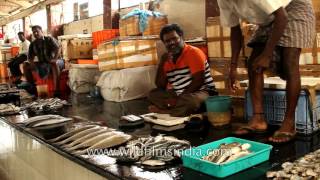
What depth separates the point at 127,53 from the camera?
5848 mm

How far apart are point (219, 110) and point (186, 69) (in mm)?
915

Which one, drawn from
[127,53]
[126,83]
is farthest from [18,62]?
[126,83]

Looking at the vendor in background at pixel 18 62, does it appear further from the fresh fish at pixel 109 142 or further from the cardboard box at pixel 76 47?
the fresh fish at pixel 109 142

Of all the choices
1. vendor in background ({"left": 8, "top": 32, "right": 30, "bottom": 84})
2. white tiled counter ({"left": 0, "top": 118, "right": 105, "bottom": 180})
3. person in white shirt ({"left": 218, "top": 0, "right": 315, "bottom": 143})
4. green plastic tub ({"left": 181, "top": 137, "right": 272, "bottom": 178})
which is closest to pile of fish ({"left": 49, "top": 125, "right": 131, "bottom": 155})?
white tiled counter ({"left": 0, "top": 118, "right": 105, "bottom": 180})

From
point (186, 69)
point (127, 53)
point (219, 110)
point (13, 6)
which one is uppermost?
point (13, 6)

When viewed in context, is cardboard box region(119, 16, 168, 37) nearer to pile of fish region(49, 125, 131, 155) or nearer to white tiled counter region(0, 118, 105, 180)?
white tiled counter region(0, 118, 105, 180)

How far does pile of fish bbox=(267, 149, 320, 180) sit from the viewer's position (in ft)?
6.54

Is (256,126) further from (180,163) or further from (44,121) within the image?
(44,121)

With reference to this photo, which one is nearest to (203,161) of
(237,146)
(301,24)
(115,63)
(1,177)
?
(237,146)

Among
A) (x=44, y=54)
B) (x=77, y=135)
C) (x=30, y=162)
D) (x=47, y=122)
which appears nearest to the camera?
(x=77, y=135)

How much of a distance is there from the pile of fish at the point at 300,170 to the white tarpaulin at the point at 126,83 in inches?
149

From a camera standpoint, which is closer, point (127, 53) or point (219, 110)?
point (219, 110)

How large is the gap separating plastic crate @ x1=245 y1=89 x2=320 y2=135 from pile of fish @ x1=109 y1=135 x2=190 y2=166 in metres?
0.93

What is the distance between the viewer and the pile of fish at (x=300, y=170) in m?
1.99
